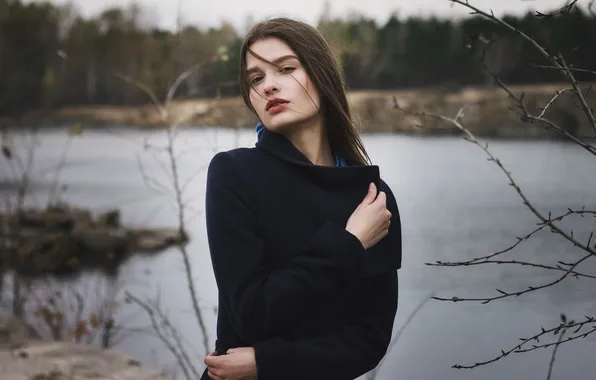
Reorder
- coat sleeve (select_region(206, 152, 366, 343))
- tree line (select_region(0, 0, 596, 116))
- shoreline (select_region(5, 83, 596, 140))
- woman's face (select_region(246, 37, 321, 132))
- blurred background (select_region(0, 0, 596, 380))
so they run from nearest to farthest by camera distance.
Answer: coat sleeve (select_region(206, 152, 366, 343)) → woman's face (select_region(246, 37, 321, 132)) → shoreline (select_region(5, 83, 596, 140)) → blurred background (select_region(0, 0, 596, 380)) → tree line (select_region(0, 0, 596, 116))

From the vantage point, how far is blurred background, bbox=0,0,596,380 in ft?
10.7

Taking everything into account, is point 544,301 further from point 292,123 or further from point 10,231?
point 292,123

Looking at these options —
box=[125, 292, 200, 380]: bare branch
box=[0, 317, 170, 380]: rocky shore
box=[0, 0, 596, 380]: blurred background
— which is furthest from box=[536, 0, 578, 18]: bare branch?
box=[0, 317, 170, 380]: rocky shore

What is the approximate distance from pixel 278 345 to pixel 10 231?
998 centimetres

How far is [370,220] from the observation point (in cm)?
119

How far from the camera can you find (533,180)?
12680 mm

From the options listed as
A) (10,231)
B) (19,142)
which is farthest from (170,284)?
(19,142)

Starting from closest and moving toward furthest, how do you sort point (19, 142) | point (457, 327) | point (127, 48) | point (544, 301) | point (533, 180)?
1. point (19, 142)
2. point (127, 48)
3. point (457, 327)
4. point (544, 301)
5. point (533, 180)

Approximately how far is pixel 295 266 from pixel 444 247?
453 inches

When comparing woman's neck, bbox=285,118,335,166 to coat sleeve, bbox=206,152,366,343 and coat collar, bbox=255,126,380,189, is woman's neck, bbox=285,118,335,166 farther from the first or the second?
coat sleeve, bbox=206,152,366,343

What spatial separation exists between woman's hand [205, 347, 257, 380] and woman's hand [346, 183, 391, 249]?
0.80 feet

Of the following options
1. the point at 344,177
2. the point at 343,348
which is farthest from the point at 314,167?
the point at 343,348

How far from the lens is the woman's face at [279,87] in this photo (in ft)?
3.99

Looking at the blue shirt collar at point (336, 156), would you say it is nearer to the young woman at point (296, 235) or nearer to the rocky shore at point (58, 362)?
the young woman at point (296, 235)
